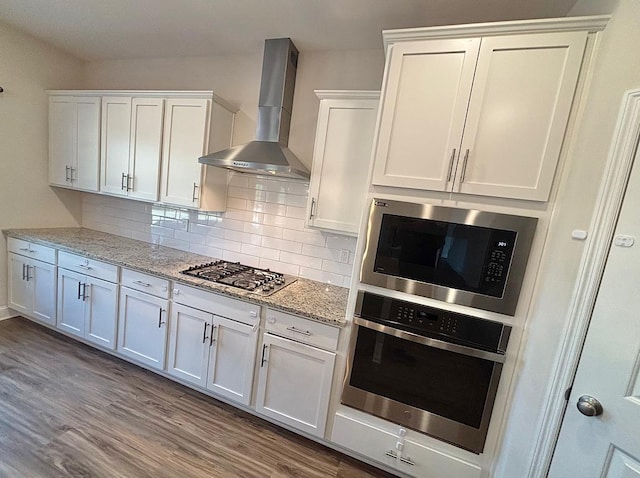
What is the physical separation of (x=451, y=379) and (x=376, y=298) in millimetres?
570

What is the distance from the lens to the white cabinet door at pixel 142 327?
216cm

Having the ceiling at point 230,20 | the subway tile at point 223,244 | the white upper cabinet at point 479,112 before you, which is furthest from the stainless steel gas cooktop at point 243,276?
the ceiling at point 230,20

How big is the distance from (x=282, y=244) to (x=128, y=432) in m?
1.64

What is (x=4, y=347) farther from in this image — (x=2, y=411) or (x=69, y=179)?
(x=69, y=179)

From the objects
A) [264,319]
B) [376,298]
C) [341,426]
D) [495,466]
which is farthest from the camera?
[264,319]

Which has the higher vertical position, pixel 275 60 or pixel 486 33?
pixel 275 60

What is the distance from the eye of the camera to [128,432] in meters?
1.79

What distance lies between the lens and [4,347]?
246 cm

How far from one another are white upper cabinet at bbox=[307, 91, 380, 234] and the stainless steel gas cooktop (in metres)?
0.56

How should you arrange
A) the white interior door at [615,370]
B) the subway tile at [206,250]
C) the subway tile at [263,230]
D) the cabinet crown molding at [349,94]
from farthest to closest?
the subway tile at [206,250], the subway tile at [263,230], the cabinet crown molding at [349,94], the white interior door at [615,370]

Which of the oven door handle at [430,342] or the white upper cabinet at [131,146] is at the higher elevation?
the white upper cabinet at [131,146]

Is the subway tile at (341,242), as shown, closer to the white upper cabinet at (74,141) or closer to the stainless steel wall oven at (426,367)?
the stainless steel wall oven at (426,367)

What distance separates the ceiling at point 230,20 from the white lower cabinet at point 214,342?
6.32 feet

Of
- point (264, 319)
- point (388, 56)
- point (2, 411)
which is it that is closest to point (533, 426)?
point (264, 319)
